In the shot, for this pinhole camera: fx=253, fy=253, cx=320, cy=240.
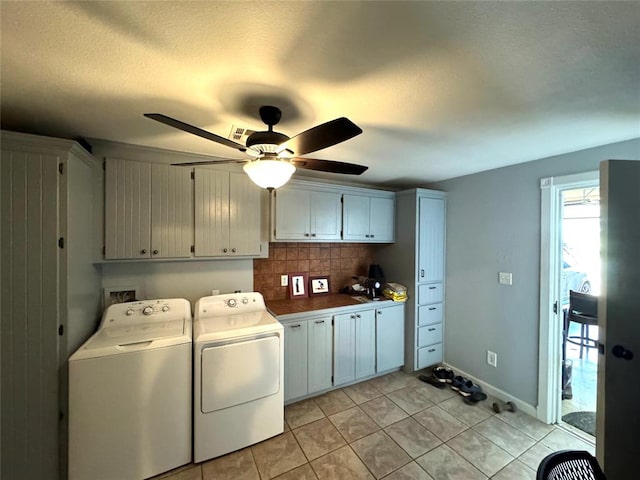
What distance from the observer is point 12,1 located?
0.80m

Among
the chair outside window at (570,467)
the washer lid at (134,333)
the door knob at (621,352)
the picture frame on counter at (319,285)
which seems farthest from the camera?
the picture frame on counter at (319,285)

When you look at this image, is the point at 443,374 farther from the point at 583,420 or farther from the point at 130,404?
the point at 130,404

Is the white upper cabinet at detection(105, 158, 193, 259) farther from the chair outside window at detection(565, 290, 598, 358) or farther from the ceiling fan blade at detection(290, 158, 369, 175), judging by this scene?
the chair outside window at detection(565, 290, 598, 358)

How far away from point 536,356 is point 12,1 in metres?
3.81

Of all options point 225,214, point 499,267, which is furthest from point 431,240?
point 225,214

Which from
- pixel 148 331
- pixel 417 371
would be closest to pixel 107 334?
pixel 148 331

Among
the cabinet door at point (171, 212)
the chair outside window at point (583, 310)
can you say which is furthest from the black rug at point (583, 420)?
the cabinet door at point (171, 212)

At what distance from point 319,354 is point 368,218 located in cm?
163

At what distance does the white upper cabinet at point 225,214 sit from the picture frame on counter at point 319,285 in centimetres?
90

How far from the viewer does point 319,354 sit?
100 inches

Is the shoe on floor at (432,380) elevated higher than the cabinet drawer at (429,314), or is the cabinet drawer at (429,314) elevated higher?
the cabinet drawer at (429,314)

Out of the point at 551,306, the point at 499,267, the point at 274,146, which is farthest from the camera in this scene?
the point at 499,267

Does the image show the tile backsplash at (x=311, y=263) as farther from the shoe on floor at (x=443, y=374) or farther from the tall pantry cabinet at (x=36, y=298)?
the tall pantry cabinet at (x=36, y=298)

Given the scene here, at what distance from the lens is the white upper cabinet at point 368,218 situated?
9.81 ft
